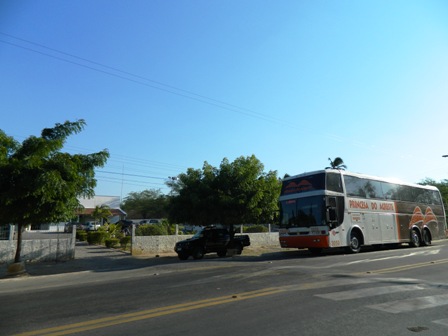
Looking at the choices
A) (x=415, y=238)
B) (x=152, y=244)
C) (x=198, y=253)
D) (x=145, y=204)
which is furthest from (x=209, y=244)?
(x=145, y=204)

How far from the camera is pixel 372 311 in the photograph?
20.3ft

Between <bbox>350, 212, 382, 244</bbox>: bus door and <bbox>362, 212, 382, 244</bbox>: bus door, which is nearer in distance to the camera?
<bbox>350, 212, 382, 244</bbox>: bus door

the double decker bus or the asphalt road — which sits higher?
the double decker bus

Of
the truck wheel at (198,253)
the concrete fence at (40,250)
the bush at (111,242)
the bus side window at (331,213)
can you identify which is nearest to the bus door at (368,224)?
the bus side window at (331,213)

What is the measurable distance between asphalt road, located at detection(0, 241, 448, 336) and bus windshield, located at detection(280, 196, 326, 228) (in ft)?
20.8

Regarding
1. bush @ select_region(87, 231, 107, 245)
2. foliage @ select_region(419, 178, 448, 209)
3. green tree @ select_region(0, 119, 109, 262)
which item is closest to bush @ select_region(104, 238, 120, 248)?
bush @ select_region(87, 231, 107, 245)

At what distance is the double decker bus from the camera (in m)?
17.2

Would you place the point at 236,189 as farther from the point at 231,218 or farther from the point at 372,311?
the point at 372,311

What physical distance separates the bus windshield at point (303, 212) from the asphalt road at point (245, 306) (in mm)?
6334

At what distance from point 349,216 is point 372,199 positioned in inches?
108

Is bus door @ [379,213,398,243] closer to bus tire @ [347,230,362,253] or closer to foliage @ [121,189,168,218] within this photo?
bus tire @ [347,230,362,253]

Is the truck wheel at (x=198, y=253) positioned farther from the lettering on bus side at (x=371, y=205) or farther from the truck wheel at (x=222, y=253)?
the lettering on bus side at (x=371, y=205)

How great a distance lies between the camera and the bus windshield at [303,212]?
17.2m

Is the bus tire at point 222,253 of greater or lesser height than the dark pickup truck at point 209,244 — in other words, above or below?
below
